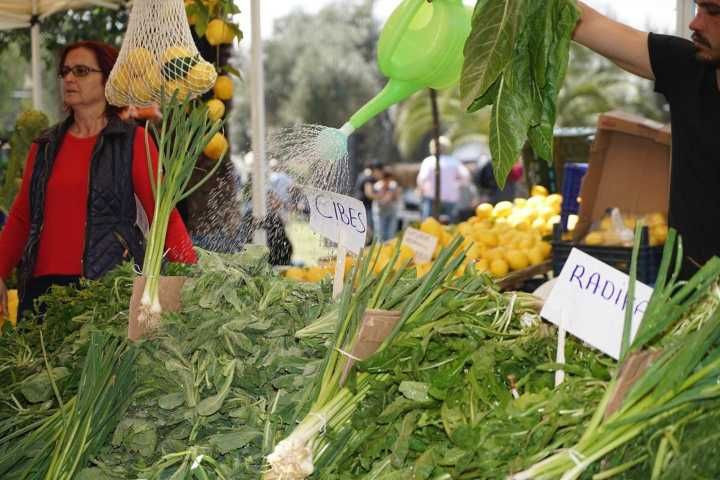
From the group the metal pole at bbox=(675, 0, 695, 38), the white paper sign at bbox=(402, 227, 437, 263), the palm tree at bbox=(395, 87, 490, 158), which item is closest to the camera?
the metal pole at bbox=(675, 0, 695, 38)

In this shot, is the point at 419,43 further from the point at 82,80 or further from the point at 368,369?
the point at 82,80

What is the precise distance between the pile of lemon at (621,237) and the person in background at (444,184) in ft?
25.6

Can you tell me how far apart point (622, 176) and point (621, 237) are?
1.57 feet

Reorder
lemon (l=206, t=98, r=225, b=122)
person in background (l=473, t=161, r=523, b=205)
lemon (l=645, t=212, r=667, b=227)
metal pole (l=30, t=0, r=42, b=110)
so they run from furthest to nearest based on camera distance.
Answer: person in background (l=473, t=161, r=523, b=205), metal pole (l=30, t=0, r=42, b=110), lemon (l=645, t=212, r=667, b=227), lemon (l=206, t=98, r=225, b=122)

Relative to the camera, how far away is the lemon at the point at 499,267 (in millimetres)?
4316

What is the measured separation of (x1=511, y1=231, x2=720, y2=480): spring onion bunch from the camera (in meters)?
1.31

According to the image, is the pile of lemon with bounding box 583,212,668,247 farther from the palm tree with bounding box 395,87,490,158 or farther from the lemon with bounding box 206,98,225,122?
the palm tree with bounding box 395,87,490,158

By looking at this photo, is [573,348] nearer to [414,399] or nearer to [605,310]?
[605,310]

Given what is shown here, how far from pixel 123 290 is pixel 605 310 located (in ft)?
4.04

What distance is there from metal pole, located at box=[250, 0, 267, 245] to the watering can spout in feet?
6.91

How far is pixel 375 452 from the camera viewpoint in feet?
5.01

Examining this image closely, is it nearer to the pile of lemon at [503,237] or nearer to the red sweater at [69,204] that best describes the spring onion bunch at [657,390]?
the red sweater at [69,204]

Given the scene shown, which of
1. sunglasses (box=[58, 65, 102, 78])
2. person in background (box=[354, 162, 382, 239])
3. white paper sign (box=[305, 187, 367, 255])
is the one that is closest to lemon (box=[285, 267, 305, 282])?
sunglasses (box=[58, 65, 102, 78])

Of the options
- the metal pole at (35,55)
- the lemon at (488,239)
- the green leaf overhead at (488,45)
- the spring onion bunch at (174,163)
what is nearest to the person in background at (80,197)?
the spring onion bunch at (174,163)
